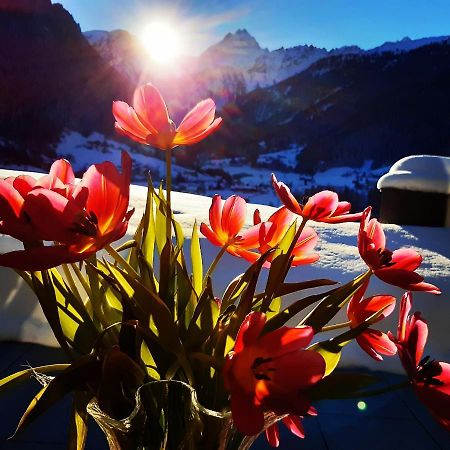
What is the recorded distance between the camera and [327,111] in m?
16.4

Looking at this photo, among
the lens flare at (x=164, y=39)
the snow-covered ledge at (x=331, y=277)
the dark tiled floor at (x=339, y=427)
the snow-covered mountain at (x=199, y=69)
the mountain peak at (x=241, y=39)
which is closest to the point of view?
the dark tiled floor at (x=339, y=427)

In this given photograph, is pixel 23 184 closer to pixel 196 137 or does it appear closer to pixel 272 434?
pixel 196 137

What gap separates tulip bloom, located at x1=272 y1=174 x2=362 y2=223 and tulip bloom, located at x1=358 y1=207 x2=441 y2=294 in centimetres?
2

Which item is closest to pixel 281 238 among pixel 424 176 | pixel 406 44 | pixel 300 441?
pixel 300 441

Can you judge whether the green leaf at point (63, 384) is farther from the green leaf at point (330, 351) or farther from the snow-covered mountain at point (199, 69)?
the snow-covered mountain at point (199, 69)

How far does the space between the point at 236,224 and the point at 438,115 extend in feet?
58.3

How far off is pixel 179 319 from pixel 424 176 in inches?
70.6

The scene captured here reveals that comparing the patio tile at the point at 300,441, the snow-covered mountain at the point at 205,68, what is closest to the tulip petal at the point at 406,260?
the patio tile at the point at 300,441

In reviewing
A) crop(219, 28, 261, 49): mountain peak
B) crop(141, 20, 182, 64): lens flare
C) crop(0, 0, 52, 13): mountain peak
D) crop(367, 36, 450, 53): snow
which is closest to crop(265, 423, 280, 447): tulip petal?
crop(141, 20, 182, 64): lens flare

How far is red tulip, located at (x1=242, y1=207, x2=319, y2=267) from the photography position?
0.37 meters

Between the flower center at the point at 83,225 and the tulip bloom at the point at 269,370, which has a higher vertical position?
the flower center at the point at 83,225

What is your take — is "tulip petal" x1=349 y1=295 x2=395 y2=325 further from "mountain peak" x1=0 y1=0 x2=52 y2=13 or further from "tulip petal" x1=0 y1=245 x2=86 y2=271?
"mountain peak" x1=0 y1=0 x2=52 y2=13

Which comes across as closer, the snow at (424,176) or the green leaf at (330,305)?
the green leaf at (330,305)

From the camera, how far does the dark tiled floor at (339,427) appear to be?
3.47 feet
